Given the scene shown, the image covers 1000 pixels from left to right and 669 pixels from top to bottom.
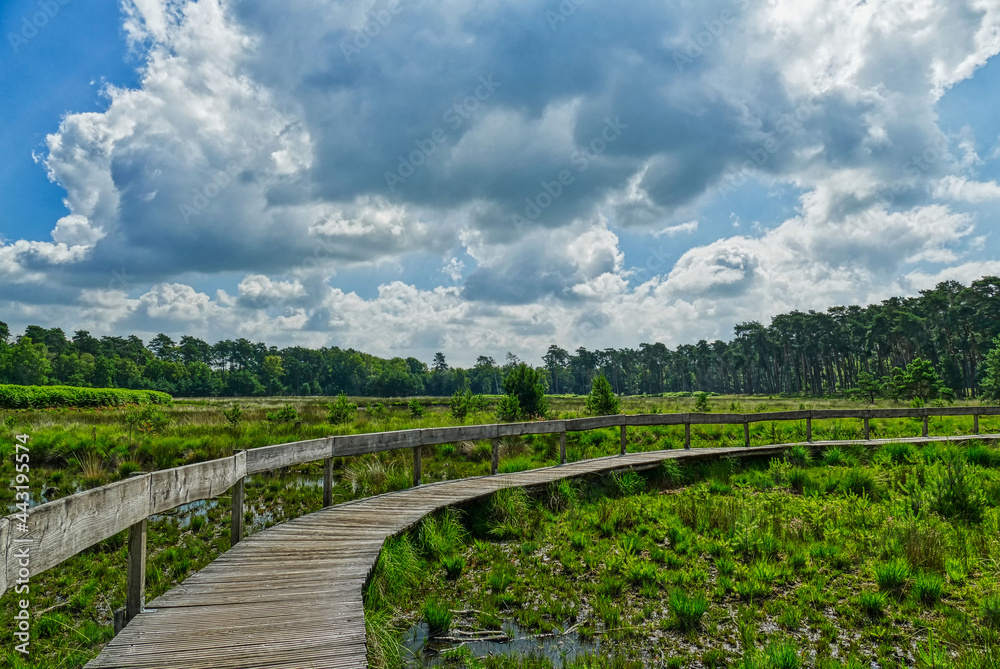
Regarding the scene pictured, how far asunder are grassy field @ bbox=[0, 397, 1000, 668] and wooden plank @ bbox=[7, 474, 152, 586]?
1.27m

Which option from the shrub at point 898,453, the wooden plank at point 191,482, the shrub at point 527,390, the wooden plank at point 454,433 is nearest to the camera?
the wooden plank at point 191,482

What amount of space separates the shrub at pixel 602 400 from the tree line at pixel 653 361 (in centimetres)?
2367

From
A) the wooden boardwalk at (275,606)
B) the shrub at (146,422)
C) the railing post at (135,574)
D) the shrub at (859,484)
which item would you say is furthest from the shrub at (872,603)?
the shrub at (146,422)

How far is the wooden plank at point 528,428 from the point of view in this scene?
10891mm

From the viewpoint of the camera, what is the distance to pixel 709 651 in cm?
443

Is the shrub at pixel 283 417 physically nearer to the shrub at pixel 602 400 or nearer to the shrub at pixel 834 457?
the shrub at pixel 602 400

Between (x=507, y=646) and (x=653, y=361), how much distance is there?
530 feet

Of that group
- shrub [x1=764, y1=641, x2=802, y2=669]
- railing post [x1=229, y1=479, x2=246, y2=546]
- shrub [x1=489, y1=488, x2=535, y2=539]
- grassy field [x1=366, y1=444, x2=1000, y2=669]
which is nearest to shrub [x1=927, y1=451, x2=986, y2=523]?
grassy field [x1=366, y1=444, x2=1000, y2=669]

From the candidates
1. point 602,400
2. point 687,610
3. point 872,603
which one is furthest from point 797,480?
point 602,400

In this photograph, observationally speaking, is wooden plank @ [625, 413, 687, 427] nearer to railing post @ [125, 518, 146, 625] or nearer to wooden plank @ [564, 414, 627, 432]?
wooden plank @ [564, 414, 627, 432]

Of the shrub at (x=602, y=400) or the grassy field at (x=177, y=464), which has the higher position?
the shrub at (x=602, y=400)

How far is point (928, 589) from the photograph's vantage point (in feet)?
17.3

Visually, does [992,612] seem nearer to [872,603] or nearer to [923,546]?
[872,603]

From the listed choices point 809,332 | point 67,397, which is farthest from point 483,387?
point 67,397
